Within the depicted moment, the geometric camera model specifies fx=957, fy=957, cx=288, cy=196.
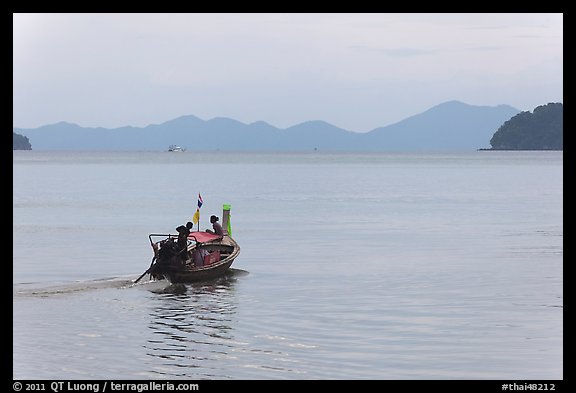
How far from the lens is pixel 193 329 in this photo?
86.0ft

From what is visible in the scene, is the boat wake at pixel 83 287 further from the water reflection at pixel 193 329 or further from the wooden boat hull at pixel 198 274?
the water reflection at pixel 193 329

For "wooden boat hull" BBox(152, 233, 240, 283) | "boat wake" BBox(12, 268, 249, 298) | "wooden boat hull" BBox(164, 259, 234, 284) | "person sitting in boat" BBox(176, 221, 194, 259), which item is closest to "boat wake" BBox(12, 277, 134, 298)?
"boat wake" BBox(12, 268, 249, 298)

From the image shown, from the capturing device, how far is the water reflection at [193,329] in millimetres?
21836

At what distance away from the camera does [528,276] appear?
123 feet

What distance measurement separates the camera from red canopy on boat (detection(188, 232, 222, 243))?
117 feet

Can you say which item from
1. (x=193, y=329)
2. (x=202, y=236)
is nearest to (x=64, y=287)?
(x=202, y=236)

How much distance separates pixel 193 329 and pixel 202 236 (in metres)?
10.7

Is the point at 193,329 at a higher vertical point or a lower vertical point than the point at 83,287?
lower

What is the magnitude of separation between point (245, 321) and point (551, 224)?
41.1 m

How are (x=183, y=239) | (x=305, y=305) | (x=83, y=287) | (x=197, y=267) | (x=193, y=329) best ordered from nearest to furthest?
(x=193, y=329) → (x=305, y=305) → (x=183, y=239) → (x=83, y=287) → (x=197, y=267)

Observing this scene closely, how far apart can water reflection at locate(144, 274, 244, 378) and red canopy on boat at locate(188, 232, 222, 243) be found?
1.76m

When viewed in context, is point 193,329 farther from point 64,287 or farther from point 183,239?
point 64,287

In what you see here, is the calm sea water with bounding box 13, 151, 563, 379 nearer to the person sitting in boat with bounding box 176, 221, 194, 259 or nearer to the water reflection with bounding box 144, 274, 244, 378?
the water reflection with bounding box 144, 274, 244, 378
